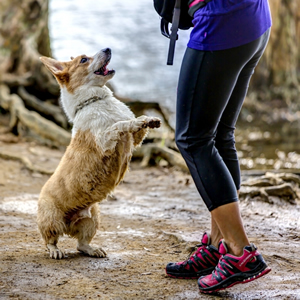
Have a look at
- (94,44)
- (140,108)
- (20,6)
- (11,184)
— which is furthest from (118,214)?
(94,44)

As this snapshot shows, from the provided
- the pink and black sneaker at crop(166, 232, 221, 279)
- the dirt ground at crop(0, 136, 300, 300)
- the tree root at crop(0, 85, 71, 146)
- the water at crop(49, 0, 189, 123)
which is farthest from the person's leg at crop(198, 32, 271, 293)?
the water at crop(49, 0, 189, 123)

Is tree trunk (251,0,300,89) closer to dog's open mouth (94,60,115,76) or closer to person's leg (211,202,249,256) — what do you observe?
dog's open mouth (94,60,115,76)

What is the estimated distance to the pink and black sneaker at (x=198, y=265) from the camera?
2805 millimetres

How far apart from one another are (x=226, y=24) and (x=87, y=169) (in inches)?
62.8

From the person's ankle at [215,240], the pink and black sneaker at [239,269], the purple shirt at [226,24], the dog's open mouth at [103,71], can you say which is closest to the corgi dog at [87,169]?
the dog's open mouth at [103,71]

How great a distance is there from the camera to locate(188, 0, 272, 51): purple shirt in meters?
2.31

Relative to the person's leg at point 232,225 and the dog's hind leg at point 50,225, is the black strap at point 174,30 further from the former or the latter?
the dog's hind leg at point 50,225

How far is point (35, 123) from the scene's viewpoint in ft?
26.8

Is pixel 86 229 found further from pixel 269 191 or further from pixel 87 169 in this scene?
pixel 269 191

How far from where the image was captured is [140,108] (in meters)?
8.80

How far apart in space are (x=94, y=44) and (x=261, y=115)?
7446mm

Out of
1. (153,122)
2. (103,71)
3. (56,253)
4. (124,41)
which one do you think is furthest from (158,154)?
(124,41)

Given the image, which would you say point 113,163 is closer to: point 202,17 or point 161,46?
point 202,17

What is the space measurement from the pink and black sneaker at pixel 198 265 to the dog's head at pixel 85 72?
164 centimetres
